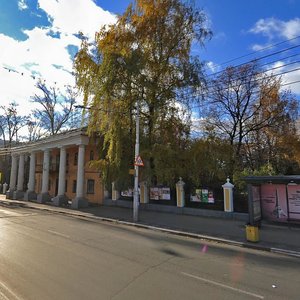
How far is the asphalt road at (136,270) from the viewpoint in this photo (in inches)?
232

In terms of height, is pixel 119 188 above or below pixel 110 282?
above

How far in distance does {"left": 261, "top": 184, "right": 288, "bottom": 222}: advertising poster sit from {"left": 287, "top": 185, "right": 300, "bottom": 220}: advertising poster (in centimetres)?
22

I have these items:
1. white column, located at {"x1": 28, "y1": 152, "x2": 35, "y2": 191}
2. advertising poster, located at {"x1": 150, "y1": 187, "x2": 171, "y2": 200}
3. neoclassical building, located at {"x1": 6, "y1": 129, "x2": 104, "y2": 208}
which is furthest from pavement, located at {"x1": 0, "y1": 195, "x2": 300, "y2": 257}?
white column, located at {"x1": 28, "y1": 152, "x2": 35, "y2": 191}

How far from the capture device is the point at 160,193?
22.5m

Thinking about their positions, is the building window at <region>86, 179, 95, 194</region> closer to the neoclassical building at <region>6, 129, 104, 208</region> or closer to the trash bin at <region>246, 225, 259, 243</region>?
the neoclassical building at <region>6, 129, 104, 208</region>

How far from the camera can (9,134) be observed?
5697 centimetres

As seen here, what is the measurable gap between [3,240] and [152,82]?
1359cm

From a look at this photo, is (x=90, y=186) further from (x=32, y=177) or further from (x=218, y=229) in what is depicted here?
(x=218, y=229)

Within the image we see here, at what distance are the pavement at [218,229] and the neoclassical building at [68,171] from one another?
21.6 ft

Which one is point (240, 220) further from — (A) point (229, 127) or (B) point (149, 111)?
(A) point (229, 127)

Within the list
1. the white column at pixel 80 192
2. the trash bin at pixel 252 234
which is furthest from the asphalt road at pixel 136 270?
the white column at pixel 80 192

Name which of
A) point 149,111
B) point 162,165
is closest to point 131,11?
point 149,111

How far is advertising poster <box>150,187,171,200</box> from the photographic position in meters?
Answer: 22.0

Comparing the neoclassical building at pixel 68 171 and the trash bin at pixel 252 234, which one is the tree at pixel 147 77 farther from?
the trash bin at pixel 252 234
